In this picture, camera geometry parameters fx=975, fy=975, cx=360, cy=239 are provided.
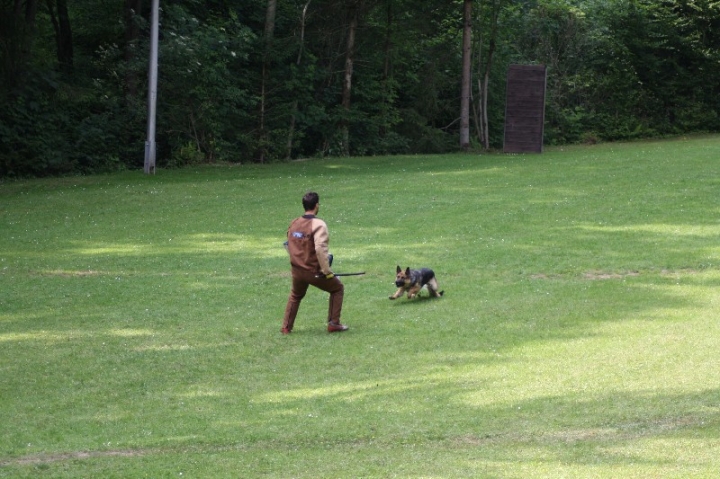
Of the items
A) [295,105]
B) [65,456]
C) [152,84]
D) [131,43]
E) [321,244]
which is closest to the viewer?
[65,456]

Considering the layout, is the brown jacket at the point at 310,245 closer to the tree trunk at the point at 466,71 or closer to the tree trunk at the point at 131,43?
the tree trunk at the point at 131,43

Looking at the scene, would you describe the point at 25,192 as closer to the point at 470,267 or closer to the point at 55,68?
the point at 55,68

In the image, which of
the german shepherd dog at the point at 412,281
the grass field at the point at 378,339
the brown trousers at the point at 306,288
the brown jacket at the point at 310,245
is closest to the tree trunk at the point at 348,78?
the grass field at the point at 378,339

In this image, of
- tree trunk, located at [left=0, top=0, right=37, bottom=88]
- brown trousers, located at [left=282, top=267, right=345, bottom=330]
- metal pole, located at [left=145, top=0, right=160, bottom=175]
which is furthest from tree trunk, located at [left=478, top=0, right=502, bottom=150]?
brown trousers, located at [left=282, top=267, right=345, bottom=330]

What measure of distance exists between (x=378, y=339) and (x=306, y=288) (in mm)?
1276

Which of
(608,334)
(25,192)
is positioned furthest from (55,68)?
(608,334)

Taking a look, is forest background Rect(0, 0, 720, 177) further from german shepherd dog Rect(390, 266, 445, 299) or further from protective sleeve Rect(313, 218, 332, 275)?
protective sleeve Rect(313, 218, 332, 275)

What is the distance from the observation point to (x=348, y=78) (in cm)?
4697

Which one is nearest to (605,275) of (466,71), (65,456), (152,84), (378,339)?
(378,339)

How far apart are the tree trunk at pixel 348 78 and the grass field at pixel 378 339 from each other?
55.7 feet

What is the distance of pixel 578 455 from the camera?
861 centimetres

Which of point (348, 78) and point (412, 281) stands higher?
point (348, 78)

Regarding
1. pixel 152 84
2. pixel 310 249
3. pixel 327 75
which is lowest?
pixel 310 249

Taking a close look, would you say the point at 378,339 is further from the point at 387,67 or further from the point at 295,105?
the point at 387,67
